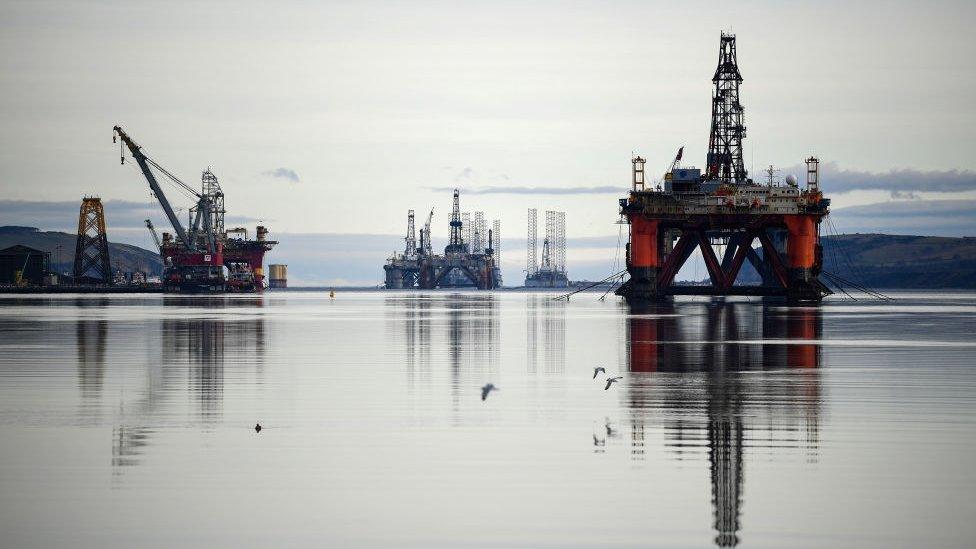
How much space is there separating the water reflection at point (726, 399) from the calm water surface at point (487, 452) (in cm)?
8

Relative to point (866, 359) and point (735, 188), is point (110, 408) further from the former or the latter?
point (735, 188)

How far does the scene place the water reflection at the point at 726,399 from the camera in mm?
17328

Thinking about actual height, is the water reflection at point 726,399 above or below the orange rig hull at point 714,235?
below

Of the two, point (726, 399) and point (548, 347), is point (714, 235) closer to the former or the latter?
point (548, 347)

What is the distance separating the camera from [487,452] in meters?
18.5

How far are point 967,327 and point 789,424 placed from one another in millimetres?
45256

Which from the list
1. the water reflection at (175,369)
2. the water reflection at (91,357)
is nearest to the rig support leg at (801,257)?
the water reflection at (175,369)

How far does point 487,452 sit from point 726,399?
8476 millimetres

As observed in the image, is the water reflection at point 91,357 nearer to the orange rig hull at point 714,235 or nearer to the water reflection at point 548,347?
the water reflection at point 548,347

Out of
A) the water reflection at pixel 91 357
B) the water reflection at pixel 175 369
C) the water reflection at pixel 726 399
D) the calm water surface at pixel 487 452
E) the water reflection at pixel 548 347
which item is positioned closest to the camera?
the calm water surface at pixel 487 452

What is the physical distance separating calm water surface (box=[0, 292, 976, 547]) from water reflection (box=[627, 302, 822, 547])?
0.08m

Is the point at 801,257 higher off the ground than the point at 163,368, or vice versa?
the point at 801,257

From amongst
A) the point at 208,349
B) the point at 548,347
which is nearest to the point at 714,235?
the point at 548,347

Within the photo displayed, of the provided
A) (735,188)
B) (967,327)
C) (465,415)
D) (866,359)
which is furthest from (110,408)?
(735,188)
